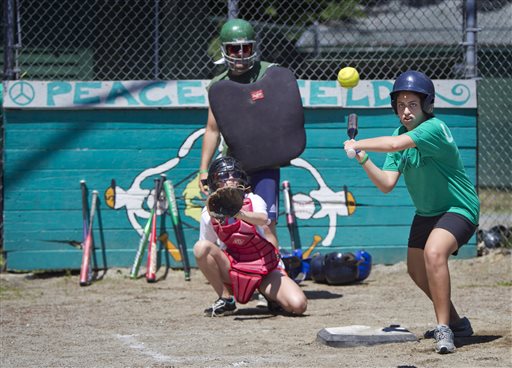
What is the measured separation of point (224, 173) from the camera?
18.6 feet

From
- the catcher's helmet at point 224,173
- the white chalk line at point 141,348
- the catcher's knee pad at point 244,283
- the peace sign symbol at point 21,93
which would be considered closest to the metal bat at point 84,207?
the peace sign symbol at point 21,93

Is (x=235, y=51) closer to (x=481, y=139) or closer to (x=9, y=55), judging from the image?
(x=9, y=55)

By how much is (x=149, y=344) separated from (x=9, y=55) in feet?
12.6

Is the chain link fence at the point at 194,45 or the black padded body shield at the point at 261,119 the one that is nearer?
the black padded body shield at the point at 261,119

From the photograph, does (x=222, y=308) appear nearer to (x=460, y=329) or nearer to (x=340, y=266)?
(x=340, y=266)

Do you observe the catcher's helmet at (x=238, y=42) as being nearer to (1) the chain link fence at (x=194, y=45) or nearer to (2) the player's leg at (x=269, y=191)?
(2) the player's leg at (x=269, y=191)

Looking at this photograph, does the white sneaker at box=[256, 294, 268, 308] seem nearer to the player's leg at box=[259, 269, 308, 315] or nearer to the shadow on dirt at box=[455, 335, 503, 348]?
the player's leg at box=[259, 269, 308, 315]

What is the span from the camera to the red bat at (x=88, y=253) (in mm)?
7543

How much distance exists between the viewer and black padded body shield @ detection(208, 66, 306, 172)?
641cm

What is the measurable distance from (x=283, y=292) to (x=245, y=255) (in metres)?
0.37

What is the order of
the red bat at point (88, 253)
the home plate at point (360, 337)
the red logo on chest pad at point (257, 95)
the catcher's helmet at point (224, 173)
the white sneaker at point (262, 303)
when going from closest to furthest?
1. the home plate at point (360, 337)
2. the catcher's helmet at point (224, 173)
3. the white sneaker at point (262, 303)
4. the red logo on chest pad at point (257, 95)
5. the red bat at point (88, 253)

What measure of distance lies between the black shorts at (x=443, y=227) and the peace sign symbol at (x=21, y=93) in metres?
4.17

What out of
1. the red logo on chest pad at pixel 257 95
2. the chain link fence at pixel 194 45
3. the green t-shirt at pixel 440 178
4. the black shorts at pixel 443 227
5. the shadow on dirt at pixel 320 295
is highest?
the chain link fence at pixel 194 45

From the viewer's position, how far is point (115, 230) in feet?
26.1
